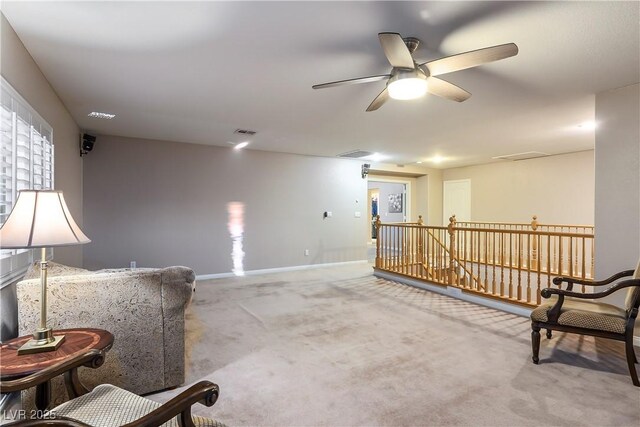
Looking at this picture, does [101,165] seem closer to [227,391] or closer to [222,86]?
[222,86]

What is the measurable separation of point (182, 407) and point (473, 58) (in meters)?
2.35

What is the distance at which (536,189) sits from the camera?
24.1 ft

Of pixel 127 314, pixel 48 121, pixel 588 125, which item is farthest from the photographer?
pixel 588 125

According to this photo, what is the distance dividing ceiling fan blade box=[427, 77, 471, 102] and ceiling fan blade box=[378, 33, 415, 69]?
1.05ft

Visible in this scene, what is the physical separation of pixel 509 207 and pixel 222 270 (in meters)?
6.73

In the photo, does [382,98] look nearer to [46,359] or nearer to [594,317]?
[594,317]

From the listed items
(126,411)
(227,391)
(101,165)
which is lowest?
(227,391)

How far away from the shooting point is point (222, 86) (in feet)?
10.5

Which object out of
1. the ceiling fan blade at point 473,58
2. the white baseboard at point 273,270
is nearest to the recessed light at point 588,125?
the ceiling fan blade at point 473,58

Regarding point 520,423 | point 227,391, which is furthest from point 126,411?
point 520,423

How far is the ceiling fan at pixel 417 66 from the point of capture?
192 cm

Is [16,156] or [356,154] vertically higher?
[356,154]

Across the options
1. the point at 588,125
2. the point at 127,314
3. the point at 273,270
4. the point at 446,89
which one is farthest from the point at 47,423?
the point at 588,125

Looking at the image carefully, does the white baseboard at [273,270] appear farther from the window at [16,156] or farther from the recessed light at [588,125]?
the recessed light at [588,125]
